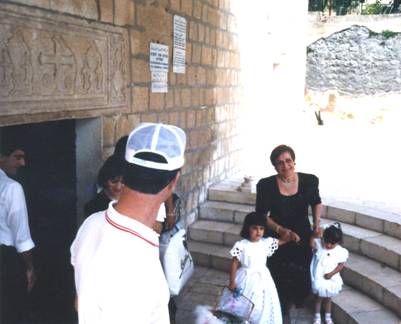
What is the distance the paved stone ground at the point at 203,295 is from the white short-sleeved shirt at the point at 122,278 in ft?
9.48

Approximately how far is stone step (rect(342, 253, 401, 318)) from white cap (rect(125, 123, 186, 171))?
3080 mm

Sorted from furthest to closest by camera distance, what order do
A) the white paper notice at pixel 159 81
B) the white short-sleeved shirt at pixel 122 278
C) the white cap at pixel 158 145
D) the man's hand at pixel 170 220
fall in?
the white paper notice at pixel 159 81, the man's hand at pixel 170 220, the white cap at pixel 158 145, the white short-sleeved shirt at pixel 122 278

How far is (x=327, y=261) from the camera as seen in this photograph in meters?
3.88

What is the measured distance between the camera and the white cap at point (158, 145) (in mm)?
1614

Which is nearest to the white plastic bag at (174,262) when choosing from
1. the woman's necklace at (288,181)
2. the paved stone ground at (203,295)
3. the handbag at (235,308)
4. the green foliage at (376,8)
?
the handbag at (235,308)

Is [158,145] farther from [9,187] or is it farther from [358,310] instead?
[358,310]

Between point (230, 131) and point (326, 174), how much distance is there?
1669mm

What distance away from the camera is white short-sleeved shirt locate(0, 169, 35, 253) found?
292cm

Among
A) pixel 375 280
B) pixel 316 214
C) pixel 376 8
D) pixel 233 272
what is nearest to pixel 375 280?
pixel 375 280

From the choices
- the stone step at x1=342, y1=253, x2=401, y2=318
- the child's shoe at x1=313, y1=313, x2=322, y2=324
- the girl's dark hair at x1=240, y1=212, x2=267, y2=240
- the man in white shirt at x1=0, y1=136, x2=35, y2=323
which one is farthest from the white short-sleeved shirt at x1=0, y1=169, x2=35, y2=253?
the stone step at x1=342, y1=253, x2=401, y2=318

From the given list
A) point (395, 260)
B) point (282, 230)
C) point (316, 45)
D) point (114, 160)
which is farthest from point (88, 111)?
point (316, 45)

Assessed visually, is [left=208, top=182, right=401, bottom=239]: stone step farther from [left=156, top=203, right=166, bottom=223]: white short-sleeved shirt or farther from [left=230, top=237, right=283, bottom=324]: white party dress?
[left=156, top=203, right=166, bottom=223]: white short-sleeved shirt

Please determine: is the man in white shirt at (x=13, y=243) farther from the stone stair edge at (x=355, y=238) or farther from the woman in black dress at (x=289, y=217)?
the stone stair edge at (x=355, y=238)

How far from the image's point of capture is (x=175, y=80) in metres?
5.23
